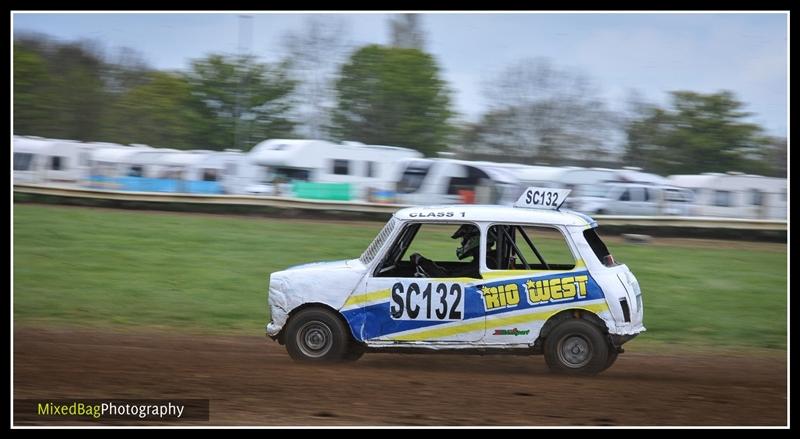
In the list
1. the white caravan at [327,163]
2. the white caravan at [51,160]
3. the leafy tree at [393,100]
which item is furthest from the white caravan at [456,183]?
the white caravan at [51,160]

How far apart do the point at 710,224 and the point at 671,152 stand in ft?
7.26

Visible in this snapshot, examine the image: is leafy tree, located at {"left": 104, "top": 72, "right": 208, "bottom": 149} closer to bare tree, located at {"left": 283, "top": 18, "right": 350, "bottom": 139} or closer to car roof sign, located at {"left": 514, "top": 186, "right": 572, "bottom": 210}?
bare tree, located at {"left": 283, "top": 18, "right": 350, "bottom": 139}

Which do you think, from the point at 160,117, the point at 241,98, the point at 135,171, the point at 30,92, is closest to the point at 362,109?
the point at 241,98

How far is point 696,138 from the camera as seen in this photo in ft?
69.6

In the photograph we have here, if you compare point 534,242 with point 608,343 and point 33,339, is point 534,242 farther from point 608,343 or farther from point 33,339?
point 33,339

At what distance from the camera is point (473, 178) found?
20.0 metres

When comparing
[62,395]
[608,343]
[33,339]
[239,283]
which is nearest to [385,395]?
[608,343]

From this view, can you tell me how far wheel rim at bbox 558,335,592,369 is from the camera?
8.64 m

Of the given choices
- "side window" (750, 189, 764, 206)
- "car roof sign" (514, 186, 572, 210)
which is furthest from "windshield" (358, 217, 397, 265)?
"side window" (750, 189, 764, 206)

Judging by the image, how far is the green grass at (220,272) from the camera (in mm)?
12781

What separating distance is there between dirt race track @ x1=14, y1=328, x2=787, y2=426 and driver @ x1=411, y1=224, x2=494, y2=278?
3.46ft

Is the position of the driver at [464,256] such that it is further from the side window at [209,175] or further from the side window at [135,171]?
the side window at [135,171]

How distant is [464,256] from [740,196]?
1310 centimetres

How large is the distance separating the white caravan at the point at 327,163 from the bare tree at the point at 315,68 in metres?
0.52
